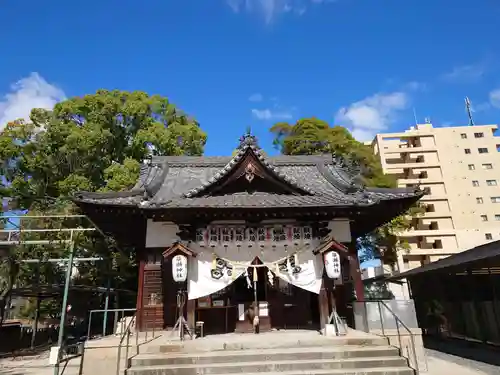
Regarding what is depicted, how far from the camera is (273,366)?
9.34 meters

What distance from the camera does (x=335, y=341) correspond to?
10.3 meters

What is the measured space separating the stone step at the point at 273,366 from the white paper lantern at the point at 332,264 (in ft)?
9.64

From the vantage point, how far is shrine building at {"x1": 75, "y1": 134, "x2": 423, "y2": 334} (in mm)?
12273

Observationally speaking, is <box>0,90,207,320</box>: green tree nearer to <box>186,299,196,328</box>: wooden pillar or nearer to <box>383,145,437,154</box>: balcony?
<box>186,299,196,328</box>: wooden pillar

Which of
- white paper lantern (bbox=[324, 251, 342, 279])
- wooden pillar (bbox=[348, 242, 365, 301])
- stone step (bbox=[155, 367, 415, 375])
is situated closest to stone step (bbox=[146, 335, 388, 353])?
stone step (bbox=[155, 367, 415, 375])

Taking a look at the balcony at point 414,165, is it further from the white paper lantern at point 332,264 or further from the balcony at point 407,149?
the white paper lantern at point 332,264

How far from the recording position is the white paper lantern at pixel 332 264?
465 inches

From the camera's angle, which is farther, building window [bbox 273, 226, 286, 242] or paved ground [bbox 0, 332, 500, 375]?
building window [bbox 273, 226, 286, 242]

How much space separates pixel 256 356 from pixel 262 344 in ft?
2.10

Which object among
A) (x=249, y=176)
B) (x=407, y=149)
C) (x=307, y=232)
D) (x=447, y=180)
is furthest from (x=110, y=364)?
(x=447, y=180)

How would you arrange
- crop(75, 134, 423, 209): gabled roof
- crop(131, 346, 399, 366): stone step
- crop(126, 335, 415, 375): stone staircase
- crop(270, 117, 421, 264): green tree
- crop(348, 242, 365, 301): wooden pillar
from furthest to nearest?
crop(270, 117, 421, 264): green tree, crop(348, 242, 365, 301): wooden pillar, crop(75, 134, 423, 209): gabled roof, crop(131, 346, 399, 366): stone step, crop(126, 335, 415, 375): stone staircase

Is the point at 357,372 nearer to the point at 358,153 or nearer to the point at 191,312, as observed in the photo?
the point at 191,312

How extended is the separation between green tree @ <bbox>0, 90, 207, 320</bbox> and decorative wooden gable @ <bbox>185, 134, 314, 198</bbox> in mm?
11572

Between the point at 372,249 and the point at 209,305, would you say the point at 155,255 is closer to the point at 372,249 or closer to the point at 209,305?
the point at 209,305
